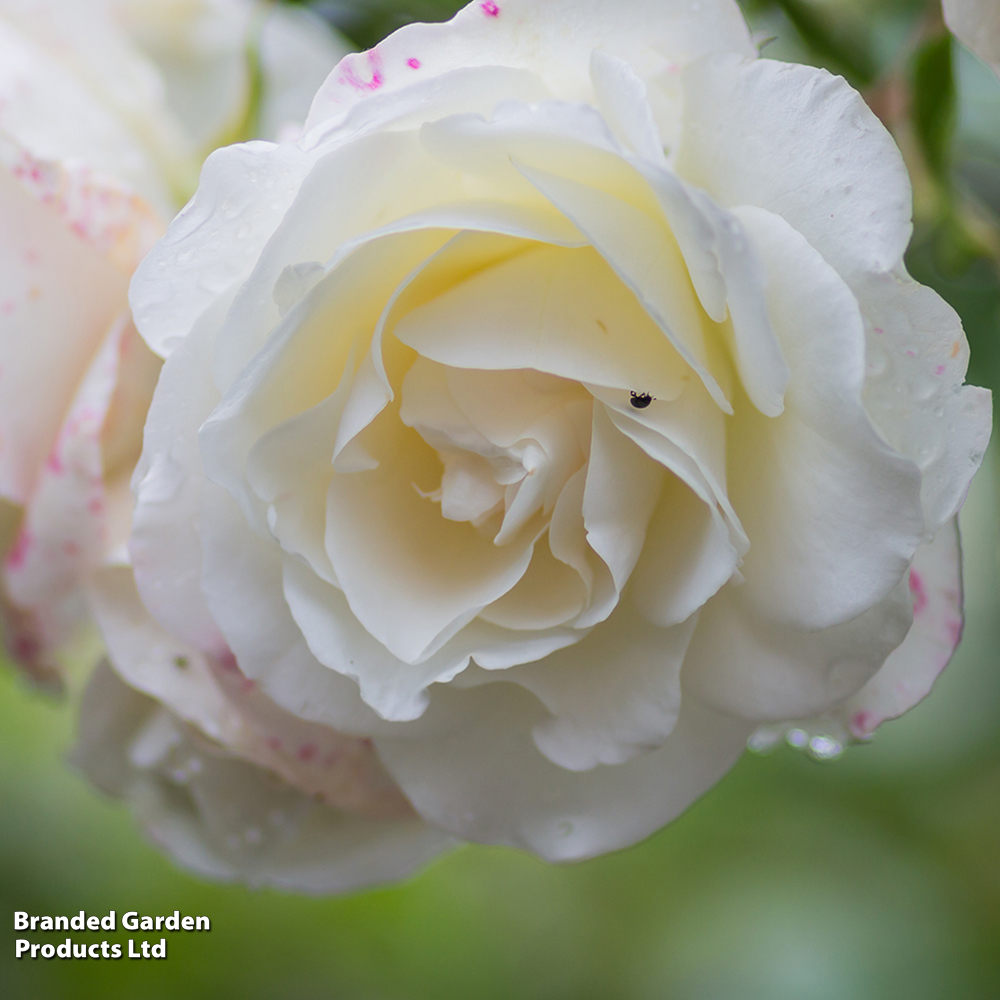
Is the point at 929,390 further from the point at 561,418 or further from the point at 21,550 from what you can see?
the point at 21,550

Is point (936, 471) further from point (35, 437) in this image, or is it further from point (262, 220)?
point (35, 437)

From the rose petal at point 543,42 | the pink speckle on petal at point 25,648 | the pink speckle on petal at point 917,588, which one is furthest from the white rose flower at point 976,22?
the pink speckle on petal at point 25,648

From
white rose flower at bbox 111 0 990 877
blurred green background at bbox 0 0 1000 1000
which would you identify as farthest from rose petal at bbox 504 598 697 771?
blurred green background at bbox 0 0 1000 1000

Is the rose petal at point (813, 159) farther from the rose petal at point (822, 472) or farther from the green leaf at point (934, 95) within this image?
the green leaf at point (934, 95)

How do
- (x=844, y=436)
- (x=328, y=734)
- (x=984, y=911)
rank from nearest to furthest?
(x=844, y=436)
(x=328, y=734)
(x=984, y=911)

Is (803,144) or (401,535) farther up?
(803,144)

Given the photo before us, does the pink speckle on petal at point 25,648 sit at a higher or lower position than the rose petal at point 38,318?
lower

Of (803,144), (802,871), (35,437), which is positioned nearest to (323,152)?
(803,144)
